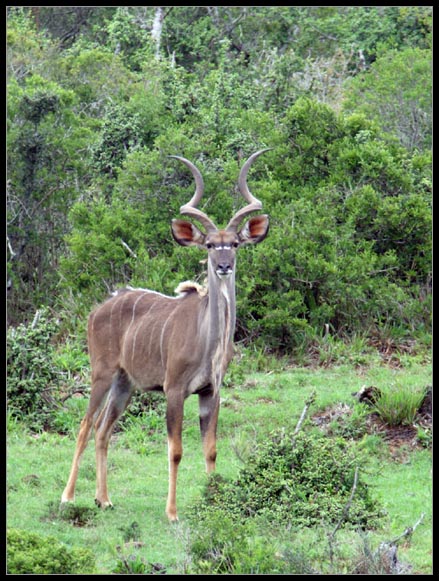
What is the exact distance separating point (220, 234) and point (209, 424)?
1078 millimetres

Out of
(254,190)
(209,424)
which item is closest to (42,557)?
(209,424)

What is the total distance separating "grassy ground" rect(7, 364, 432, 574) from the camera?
569 centimetres

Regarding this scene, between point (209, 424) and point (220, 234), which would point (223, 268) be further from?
point (209, 424)

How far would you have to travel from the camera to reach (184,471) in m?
7.12

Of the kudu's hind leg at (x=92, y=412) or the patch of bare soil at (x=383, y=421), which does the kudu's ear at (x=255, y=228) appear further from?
the patch of bare soil at (x=383, y=421)

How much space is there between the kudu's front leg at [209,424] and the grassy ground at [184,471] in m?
0.23

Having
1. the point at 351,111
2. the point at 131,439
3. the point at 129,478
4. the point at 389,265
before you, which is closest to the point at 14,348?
the point at 131,439

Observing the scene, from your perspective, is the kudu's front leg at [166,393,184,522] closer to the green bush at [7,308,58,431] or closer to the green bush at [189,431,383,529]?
the green bush at [189,431,383,529]

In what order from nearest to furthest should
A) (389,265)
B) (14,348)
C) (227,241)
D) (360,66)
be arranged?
(227,241) < (14,348) < (389,265) < (360,66)

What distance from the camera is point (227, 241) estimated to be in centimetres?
634

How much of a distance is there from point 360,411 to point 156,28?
10.4m
